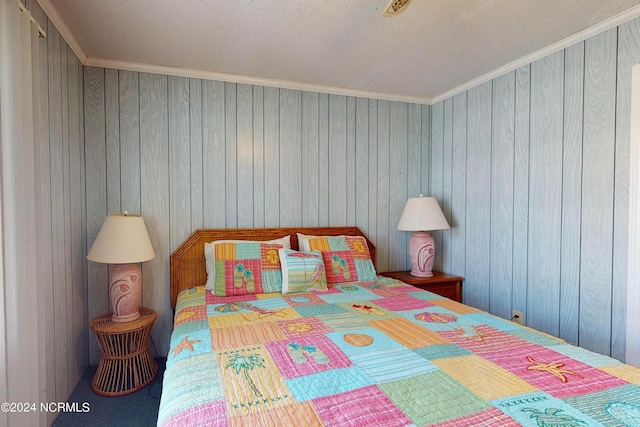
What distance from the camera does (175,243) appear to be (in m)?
2.65

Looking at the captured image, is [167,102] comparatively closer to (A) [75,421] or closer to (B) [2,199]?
(B) [2,199]

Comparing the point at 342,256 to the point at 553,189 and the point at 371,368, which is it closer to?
the point at 371,368

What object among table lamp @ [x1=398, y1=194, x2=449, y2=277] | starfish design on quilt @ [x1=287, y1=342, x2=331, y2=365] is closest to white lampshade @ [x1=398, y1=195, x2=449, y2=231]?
table lamp @ [x1=398, y1=194, x2=449, y2=277]

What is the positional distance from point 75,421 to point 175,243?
4.07ft

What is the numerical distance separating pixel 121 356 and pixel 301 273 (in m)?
1.29

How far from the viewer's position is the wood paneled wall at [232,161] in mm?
2504

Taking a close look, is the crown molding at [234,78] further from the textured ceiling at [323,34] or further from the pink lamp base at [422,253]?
the pink lamp base at [422,253]

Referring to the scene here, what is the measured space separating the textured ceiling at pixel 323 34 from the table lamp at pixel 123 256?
120 cm

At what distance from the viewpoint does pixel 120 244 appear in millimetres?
2145

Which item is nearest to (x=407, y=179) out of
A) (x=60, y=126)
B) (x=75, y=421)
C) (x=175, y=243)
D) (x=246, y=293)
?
(x=246, y=293)

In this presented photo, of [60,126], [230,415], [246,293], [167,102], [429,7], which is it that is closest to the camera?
[230,415]

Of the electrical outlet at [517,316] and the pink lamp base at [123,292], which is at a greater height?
the pink lamp base at [123,292]

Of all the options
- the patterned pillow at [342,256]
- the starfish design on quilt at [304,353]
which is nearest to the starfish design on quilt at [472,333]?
the starfish design on quilt at [304,353]

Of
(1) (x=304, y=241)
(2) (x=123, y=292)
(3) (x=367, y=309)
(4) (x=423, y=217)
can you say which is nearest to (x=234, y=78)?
(1) (x=304, y=241)
